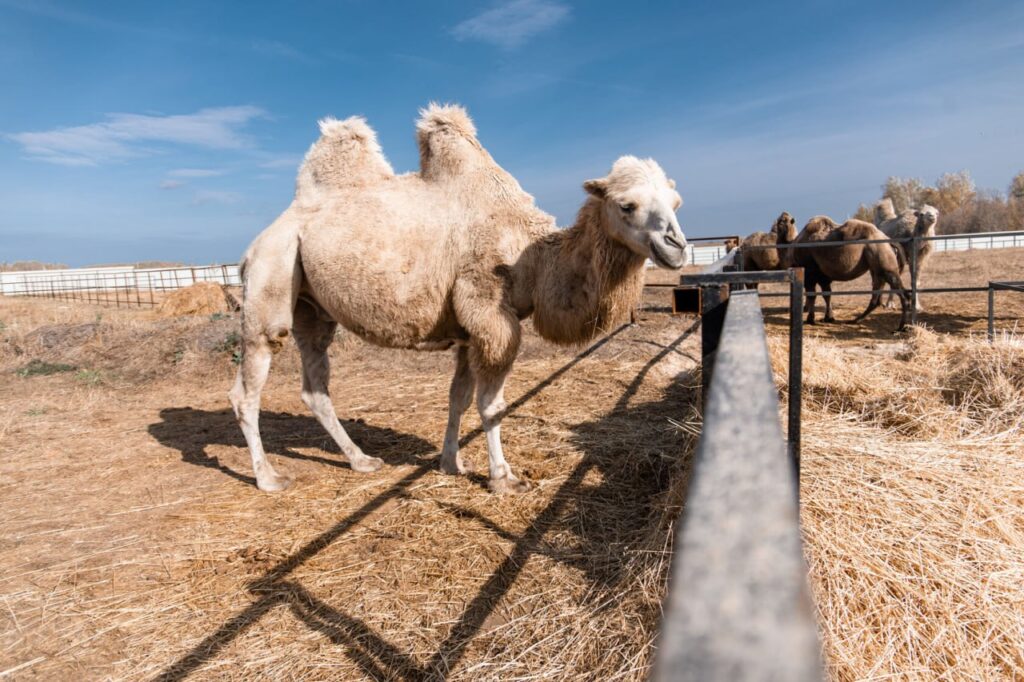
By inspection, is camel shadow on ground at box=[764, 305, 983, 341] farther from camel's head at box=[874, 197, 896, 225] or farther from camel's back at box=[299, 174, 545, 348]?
camel's back at box=[299, 174, 545, 348]

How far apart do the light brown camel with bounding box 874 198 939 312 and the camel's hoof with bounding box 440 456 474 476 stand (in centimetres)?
802

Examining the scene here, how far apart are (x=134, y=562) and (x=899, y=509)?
12.9ft

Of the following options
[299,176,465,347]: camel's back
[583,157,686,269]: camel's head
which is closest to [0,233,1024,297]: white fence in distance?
[299,176,465,347]: camel's back

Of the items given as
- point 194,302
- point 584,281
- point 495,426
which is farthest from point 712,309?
point 194,302

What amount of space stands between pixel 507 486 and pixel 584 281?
151 centimetres

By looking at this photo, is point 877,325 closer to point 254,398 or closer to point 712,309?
point 712,309

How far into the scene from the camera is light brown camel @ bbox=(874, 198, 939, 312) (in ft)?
36.9

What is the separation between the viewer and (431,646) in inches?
105

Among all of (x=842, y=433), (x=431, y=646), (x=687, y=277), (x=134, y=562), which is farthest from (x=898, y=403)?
(x=134, y=562)

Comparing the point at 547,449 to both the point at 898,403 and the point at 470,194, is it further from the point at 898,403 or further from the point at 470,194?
the point at 898,403

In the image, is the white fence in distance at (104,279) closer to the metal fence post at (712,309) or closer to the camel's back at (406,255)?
the camel's back at (406,255)

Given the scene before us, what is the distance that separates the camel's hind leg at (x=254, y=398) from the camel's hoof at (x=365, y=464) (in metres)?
0.50

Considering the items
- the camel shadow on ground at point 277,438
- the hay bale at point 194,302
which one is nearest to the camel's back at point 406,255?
the camel shadow on ground at point 277,438

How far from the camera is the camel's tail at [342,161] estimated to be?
485cm
